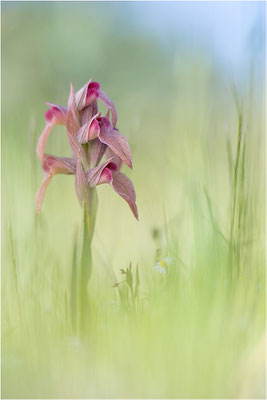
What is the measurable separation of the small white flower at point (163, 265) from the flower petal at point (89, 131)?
0.26m

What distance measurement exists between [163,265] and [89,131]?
28 centimetres

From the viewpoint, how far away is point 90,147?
803 millimetres

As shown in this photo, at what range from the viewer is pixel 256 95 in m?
0.84

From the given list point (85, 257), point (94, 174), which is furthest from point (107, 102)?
point (85, 257)

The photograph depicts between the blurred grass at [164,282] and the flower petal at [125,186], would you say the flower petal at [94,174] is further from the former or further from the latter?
the blurred grass at [164,282]

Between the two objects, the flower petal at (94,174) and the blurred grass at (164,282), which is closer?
the blurred grass at (164,282)

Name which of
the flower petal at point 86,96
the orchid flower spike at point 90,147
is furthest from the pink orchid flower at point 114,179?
the flower petal at point 86,96

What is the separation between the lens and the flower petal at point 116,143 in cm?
76

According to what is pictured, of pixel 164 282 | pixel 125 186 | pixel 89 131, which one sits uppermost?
pixel 89 131

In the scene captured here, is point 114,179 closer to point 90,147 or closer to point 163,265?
point 90,147

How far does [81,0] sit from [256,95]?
7.30 feet

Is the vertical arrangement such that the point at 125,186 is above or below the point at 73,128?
below

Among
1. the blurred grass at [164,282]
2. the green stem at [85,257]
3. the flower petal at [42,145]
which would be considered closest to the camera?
the blurred grass at [164,282]

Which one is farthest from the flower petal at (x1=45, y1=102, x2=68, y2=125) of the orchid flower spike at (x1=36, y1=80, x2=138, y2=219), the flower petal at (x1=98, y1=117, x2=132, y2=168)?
the flower petal at (x1=98, y1=117, x2=132, y2=168)
